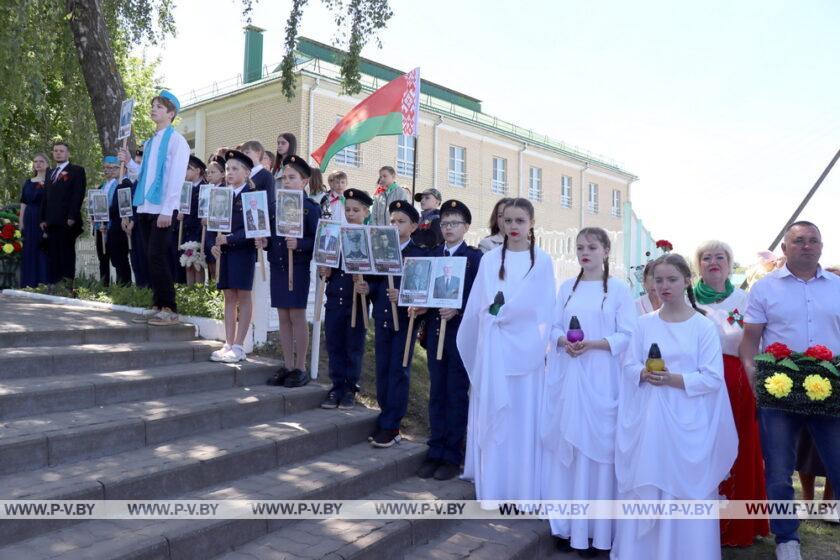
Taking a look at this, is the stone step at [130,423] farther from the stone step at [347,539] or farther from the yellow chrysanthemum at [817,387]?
the yellow chrysanthemum at [817,387]

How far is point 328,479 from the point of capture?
449 centimetres

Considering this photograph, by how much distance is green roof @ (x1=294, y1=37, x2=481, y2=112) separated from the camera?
931 inches

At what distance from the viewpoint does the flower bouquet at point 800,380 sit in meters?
4.13

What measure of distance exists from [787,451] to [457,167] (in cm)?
2272

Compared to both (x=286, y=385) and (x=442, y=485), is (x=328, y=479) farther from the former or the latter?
(x=286, y=385)

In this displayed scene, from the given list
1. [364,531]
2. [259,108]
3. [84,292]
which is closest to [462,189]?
[259,108]

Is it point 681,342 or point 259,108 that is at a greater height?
point 259,108

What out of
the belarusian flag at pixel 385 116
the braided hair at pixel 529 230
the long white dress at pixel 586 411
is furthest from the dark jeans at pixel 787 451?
the belarusian flag at pixel 385 116

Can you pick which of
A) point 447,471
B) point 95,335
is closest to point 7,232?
point 95,335

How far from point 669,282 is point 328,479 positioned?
257 cm

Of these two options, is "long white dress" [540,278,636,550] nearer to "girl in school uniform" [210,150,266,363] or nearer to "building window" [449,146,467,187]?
"girl in school uniform" [210,150,266,363]

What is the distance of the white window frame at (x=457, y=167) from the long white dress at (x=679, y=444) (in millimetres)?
22246

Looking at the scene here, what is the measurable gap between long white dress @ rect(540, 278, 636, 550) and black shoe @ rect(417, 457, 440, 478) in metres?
0.92

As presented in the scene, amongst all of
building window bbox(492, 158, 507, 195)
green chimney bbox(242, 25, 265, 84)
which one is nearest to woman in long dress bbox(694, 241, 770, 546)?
green chimney bbox(242, 25, 265, 84)
